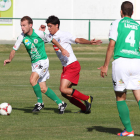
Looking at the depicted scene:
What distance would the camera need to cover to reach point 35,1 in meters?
38.6

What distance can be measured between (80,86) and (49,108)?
3.76 meters

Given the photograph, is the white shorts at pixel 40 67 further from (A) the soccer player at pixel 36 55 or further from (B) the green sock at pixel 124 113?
(B) the green sock at pixel 124 113

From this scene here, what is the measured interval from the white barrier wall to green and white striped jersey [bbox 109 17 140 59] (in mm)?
31692

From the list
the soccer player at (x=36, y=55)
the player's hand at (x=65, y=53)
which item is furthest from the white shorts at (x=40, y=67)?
the player's hand at (x=65, y=53)

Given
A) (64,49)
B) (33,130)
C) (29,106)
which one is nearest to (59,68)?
(29,106)

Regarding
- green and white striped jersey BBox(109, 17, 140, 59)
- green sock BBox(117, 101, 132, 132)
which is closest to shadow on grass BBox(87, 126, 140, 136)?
green sock BBox(117, 101, 132, 132)

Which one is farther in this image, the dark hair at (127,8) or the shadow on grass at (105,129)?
the shadow on grass at (105,129)

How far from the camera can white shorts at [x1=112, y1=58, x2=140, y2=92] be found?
6.24m

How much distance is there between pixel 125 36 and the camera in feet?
20.5

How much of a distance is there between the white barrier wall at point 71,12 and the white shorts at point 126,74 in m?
31.7

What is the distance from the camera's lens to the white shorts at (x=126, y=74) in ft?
→ 20.5

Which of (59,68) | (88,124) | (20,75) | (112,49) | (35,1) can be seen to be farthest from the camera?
(35,1)

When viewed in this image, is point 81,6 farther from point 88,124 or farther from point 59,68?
point 88,124

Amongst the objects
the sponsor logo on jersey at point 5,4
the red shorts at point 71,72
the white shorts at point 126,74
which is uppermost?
the sponsor logo on jersey at point 5,4
